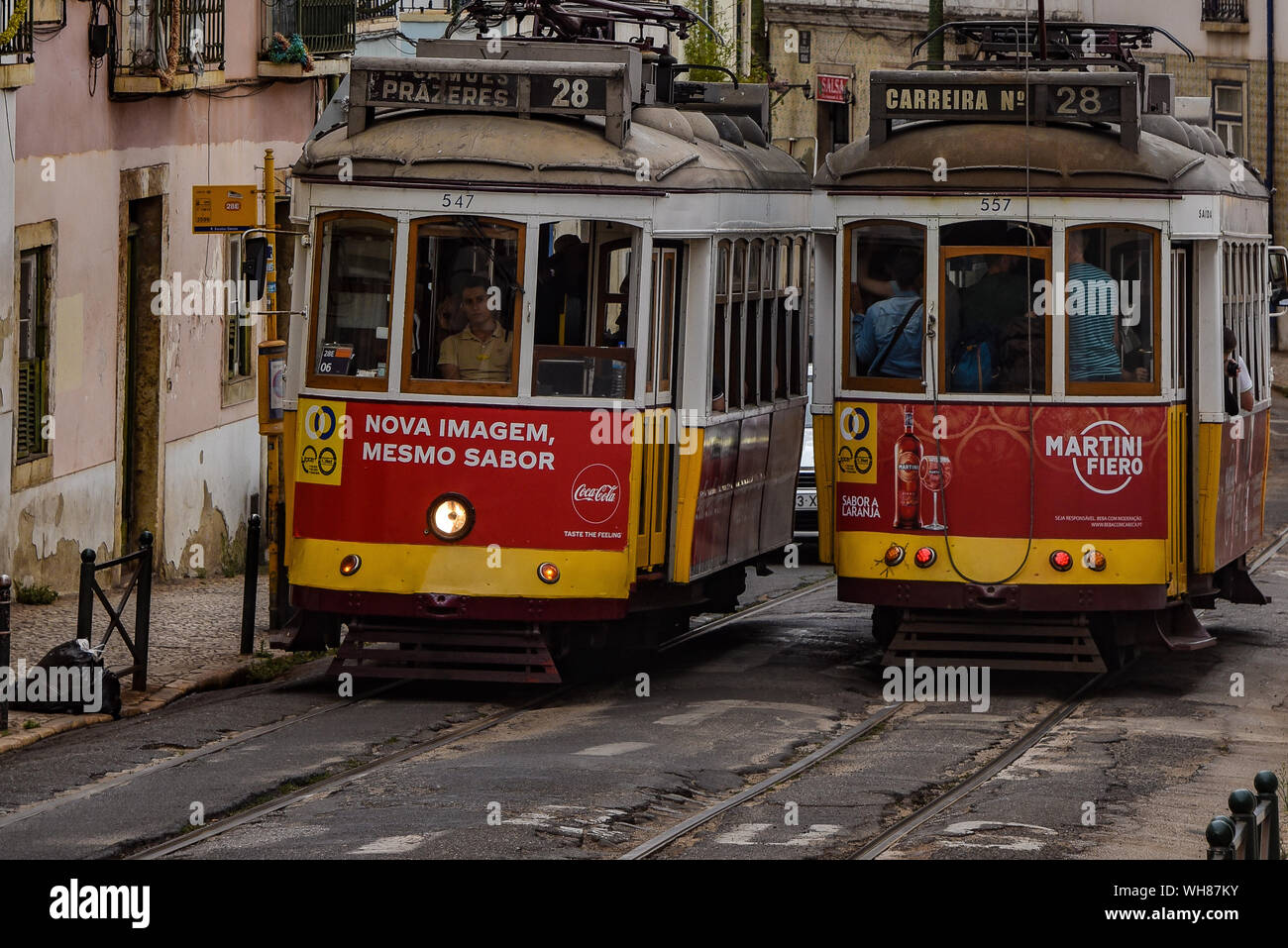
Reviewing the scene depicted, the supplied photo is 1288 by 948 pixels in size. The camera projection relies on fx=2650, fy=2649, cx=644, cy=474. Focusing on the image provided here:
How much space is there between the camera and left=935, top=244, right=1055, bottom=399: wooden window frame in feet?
49.8

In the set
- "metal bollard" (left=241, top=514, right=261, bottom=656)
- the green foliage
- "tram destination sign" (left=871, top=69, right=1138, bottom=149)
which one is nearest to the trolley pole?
"metal bollard" (left=241, top=514, right=261, bottom=656)

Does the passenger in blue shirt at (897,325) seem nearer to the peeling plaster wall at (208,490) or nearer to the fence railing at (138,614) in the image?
the fence railing at (138,614)

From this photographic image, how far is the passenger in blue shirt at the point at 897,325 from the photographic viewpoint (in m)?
15.4

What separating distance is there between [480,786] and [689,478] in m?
3.75

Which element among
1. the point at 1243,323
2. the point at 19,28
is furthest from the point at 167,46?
the point at 1243,323

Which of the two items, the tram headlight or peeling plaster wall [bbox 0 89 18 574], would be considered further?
peeling plaster wall [bbox 0 89 18 574]

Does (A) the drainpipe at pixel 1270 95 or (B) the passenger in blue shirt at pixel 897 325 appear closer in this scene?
(B) the passenger in blue shirt at pixel 897 325

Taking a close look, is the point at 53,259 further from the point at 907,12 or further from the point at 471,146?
the point at 907,12

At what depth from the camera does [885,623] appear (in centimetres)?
1720

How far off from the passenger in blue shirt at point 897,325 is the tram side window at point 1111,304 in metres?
0.88

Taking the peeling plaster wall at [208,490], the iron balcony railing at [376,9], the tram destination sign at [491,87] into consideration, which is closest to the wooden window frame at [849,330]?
the tram destination sign at [491,87]

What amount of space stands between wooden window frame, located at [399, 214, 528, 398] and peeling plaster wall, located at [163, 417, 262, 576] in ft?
27.0

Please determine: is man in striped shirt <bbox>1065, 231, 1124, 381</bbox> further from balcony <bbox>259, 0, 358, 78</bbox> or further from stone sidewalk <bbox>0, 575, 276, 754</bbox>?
balcony <bbox>259, 0, 358, 78</bbox>

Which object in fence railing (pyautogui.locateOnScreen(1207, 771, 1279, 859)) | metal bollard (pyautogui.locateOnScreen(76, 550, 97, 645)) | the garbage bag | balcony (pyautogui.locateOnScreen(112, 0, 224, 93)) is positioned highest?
balcony (pyautogui.locateOnScreen(112, 0, 224, 93))
